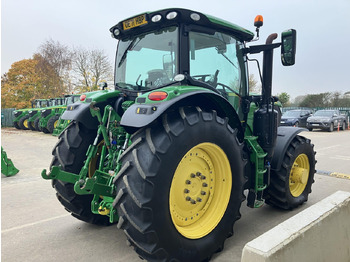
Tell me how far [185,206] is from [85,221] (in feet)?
5.10

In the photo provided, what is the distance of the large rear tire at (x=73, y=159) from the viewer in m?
3.34

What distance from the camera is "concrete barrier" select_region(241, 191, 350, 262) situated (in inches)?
72.5

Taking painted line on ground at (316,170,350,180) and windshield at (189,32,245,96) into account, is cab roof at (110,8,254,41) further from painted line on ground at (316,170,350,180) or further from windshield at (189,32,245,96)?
painted line on ground at (316,170,350,180)

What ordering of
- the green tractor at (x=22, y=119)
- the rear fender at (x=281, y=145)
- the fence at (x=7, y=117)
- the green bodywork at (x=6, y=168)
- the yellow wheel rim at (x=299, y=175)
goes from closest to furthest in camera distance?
the rear fender at (x=281, y=145)
the yellow wheel rim at (x=299, y=175)
the green bodywork at (x=6, y=168)
the green tractor at (x=22, y=119)
the fence at (x=7, y=117)

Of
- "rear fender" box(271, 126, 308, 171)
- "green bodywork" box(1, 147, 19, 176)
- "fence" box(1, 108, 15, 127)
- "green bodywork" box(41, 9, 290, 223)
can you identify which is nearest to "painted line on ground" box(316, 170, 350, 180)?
"rear fender" box(271, 126, 308, 171)

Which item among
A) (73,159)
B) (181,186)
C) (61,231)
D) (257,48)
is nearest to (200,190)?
(181,186)

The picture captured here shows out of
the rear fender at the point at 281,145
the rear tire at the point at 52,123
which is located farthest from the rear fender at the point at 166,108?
the rear tire at the point at 52,123

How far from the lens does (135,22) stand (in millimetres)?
3211

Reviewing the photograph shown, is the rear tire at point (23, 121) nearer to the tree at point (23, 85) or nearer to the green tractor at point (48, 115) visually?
the green tractor at point (48, 115)

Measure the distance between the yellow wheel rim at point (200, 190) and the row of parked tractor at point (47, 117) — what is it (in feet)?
42.7

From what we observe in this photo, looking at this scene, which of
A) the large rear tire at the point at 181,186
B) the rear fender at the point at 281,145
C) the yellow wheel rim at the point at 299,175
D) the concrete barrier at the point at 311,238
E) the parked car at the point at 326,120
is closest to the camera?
the concrete barrier at the point at 311,238

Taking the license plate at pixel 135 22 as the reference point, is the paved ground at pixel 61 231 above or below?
below

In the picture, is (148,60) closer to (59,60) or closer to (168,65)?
(168,65)

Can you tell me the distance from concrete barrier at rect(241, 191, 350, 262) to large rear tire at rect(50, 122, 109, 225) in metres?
2.29
